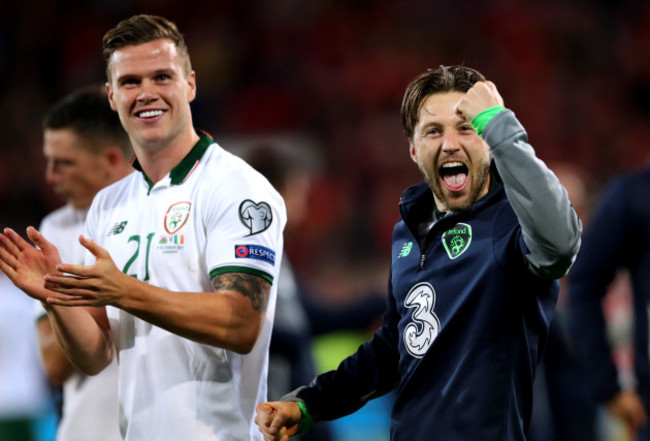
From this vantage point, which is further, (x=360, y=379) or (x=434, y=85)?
(x=360, y=379)

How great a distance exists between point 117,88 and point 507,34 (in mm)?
9628

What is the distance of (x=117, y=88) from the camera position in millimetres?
3369

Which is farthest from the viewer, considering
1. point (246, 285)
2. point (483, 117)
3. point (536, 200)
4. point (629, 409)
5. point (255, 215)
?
point (629, 409)

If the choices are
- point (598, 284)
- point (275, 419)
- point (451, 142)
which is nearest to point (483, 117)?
point (451, 142)

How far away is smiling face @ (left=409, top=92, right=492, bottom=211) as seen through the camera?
2.75 meters

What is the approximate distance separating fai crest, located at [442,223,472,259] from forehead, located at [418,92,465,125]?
0.32 meters

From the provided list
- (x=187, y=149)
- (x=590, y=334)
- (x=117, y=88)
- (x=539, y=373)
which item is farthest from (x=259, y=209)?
(x=539, y=373)

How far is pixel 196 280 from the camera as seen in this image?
3.10 m

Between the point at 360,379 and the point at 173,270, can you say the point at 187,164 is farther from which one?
the point at 360,379

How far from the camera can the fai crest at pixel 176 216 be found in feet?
10.3

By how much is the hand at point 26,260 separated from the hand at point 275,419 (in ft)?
2.55

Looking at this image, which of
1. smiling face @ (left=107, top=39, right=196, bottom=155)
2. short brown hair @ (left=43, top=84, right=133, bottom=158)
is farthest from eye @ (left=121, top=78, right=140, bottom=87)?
short brown hair @ (left=43, top=84, right=133, bottom=158)

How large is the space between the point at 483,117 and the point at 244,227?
912mm

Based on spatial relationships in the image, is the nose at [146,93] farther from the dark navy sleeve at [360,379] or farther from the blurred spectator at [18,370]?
the blurred spectator at [18,370]
